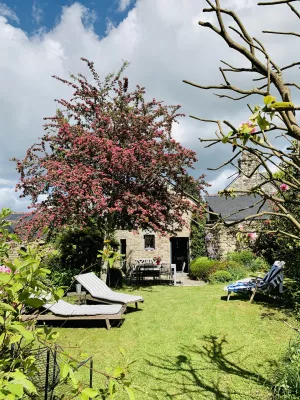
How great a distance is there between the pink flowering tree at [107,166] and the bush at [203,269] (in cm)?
516

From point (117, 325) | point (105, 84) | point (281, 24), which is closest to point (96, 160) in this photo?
point (105, 84)

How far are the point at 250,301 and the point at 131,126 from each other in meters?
8.26

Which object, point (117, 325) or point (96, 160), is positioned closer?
point (117, 325)

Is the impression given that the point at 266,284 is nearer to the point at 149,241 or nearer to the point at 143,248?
the point at 143,248

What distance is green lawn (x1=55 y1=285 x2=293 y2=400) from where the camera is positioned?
515 cm

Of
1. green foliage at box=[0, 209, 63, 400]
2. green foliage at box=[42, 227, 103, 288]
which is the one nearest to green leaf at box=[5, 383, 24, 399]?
green foliage at box=[0, 209, 63, 400]

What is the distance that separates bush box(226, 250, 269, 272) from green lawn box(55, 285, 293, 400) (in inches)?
306

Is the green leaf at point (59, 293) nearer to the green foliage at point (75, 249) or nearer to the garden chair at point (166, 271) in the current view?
the green foliage at point (75, 249)

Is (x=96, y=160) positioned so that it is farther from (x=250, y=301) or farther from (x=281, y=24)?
(x=281, y=24)

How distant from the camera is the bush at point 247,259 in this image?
17.6 metres

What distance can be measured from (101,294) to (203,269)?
9.98 meters

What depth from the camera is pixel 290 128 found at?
1.81 meters

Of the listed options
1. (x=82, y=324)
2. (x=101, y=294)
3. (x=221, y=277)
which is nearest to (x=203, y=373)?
(x=82, y=324)

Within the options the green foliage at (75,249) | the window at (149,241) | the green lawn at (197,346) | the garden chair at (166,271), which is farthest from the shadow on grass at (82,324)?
the window at (149,241)
